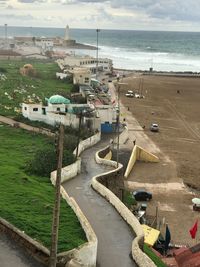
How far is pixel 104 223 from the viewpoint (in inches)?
869

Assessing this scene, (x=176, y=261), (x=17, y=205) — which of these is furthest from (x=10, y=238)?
(x=176, y=261)

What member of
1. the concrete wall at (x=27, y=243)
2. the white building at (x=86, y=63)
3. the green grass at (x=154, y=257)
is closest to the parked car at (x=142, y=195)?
the green grass at (x=154, y=257)

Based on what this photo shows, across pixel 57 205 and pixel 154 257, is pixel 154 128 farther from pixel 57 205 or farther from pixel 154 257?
pixel 57 205

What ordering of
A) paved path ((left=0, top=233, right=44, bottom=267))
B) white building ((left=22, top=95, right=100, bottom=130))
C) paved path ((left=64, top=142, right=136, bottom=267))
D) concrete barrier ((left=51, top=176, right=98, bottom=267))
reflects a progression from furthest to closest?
white building ((left=22, top=95, right=100, bottom=130)) < paved path ((left=64, top=142, right=136, bottom=267)) < concrete barrier ((left=51, top=176, right=98, bottom=267)) < paved path ((left=0, top=233, right=44, bottom=267))

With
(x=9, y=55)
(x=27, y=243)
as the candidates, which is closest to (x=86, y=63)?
(x=9, y=55)

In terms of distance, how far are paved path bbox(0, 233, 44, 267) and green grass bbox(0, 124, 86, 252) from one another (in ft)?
2.59

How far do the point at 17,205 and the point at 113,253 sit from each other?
191 inches

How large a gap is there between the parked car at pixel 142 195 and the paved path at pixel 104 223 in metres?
2.64

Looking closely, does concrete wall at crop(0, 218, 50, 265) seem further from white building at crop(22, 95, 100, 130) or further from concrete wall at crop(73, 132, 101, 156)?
white building at crop(22, 95, 100, 130)

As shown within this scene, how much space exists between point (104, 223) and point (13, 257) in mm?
5844

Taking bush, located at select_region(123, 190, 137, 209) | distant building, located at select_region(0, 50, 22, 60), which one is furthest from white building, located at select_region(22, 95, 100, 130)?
distant building, located at select_region(0, 50, 22, 60)

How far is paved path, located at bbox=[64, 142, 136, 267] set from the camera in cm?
1888

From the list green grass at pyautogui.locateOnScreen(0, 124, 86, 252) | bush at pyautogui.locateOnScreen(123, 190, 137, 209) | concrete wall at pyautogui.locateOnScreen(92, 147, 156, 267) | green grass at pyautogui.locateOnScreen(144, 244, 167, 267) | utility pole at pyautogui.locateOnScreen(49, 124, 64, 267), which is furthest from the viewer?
bush at pyautogui.locateOnScreen(123, 190, 137, 209)

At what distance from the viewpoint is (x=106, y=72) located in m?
103
